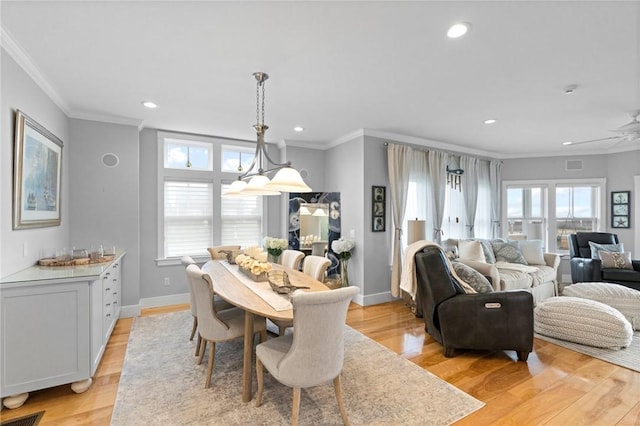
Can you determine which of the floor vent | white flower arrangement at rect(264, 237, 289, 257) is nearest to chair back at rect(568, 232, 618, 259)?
the floor vent

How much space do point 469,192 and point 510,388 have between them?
4.00 meters

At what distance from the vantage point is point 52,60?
7.98 ft

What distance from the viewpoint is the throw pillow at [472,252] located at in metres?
4.38

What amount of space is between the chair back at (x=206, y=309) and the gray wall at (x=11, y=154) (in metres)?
1.39

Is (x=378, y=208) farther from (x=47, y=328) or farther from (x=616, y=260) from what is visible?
(x=47, y=328)

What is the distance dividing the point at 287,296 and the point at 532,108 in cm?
371

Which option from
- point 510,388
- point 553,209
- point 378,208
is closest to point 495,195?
point 553,209

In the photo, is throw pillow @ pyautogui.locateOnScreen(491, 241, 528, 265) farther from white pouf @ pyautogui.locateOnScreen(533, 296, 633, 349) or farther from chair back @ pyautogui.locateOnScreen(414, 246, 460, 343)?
chair back @ pyautogui.locateOnScreen(414, 246, 460, 343)

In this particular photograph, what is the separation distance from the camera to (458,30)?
2.01 meters

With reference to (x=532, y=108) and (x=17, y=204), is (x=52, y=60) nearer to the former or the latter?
(x=17, y=204)

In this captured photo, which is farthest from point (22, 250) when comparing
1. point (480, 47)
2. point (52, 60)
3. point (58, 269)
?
point (480, 47)

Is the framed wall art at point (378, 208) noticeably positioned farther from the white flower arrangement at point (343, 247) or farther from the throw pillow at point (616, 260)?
the throw pillow at point (616, 260)

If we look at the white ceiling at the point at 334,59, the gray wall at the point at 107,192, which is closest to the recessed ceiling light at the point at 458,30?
the white ceiling at the point at 334,59

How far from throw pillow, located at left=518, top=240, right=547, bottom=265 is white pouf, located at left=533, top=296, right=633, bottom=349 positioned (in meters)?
1.66
